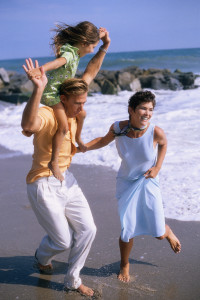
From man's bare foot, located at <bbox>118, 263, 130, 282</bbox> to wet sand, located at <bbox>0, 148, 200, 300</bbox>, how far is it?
40 mm

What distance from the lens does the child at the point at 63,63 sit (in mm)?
2816

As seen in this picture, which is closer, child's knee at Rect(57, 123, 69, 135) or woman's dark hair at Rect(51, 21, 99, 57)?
Answer: child's knee at Rect(57, 123, 69, 135)

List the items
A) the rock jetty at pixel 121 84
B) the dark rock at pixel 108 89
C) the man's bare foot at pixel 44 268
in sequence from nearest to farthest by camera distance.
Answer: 1. the man's bare foot at pixel 44 268
2. the dark rock at pixel 108 89
3. the rock jetty at pixel 121 84

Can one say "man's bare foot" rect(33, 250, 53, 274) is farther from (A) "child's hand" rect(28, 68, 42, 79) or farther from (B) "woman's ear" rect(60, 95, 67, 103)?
(A) "child's hand" rect(28, 68, 42, 79)

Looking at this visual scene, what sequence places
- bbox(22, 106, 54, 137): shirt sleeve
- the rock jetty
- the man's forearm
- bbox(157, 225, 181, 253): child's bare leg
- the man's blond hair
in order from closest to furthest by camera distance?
the man's forearm
bbox(22, 106, 54, 137): shirt sleeve
the man's blond hair
bbox(157, 225, 181, 253): child's bare leg
the rock jetty

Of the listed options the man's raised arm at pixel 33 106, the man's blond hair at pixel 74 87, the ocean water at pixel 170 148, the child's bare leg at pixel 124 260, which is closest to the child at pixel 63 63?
the man's blond hair at pixel 74 87

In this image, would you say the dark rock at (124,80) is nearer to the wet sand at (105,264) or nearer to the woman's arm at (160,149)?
the wet sand at (105,264)

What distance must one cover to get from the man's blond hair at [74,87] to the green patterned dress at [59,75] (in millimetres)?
117

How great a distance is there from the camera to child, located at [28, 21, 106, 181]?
111 inches

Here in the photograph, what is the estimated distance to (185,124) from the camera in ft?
30.7

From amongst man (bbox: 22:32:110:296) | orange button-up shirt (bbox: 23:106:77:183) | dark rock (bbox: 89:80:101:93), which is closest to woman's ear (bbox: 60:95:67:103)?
man (bbox: 22:32:110:296)

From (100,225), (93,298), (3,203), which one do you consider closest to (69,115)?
(93,298)

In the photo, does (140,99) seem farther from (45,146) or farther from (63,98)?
(45,146)

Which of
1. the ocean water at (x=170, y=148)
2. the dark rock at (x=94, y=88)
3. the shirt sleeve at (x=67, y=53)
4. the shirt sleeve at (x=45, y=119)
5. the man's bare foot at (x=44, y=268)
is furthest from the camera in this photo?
the dark rock at (x=94, y=88)
